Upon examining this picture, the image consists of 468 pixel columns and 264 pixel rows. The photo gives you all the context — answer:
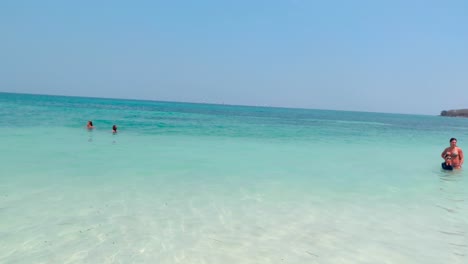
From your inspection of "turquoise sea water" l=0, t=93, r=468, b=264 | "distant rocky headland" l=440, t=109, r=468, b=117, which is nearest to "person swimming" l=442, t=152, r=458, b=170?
"turquoise sea water" l=0, t=93, r=468, b=264

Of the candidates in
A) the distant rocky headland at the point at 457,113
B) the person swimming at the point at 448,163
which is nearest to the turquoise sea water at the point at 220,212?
the person swimming at the point at 448,163

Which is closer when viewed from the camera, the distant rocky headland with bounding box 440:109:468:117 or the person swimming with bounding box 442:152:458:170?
the person swimming with bounding box 442:152:458:170

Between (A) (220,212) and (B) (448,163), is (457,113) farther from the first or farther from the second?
(A) (220,212)

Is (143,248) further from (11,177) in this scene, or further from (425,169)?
(425,169)

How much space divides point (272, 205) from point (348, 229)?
4.97 ft

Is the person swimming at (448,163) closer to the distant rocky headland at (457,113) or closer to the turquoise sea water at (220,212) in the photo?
the turquoise sea water at (220,212)

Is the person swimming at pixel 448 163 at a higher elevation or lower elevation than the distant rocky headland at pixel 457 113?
lower

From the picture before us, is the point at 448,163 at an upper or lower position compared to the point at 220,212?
upper

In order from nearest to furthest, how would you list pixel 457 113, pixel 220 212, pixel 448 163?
pixel 220 212 < pixel 448 163 < pixel 457 113

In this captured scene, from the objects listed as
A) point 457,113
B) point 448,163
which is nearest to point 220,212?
point 448,163

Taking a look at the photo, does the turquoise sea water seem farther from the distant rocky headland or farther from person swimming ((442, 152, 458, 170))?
the distant rocky headland

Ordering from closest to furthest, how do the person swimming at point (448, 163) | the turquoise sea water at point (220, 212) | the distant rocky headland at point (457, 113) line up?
the turquoise sea water at point (220, 212) → the person swimming at point (448, 163) → the distant rocky headland at point (457, 113)

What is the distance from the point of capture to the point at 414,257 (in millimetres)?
4723

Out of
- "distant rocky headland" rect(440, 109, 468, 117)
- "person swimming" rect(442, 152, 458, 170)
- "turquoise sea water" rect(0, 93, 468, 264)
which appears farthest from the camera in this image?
"distant rocky headland" rect(440, 109, 468, 117)
